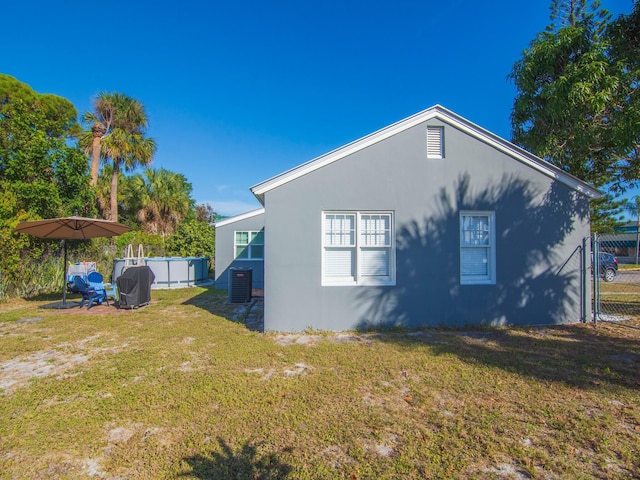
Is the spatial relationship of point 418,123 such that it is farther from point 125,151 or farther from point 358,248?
point 125,151

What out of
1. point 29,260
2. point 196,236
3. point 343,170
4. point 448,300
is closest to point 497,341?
point 448,300

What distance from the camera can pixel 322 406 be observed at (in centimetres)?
365

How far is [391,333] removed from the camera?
21.9 ft

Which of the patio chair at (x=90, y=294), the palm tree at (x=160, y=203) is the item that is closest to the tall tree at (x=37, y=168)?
the patio chair at (x=90, y=294)

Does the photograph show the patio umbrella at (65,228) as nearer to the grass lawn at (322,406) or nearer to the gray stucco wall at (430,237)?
the grass lawn at (322,406)

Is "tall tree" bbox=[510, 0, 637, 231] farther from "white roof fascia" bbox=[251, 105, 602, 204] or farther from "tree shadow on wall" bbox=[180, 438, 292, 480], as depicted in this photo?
"tree shadow on wall" bbox=[180, 438, 292, 480]

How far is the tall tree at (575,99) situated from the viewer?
22.4ft

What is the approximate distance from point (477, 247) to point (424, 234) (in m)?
1.28

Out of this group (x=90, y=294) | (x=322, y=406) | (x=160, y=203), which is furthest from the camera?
(x=160, y=203)

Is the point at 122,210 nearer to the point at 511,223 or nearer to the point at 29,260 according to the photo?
the point at 29,260

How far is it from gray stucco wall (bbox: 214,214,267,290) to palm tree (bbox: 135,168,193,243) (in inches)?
504

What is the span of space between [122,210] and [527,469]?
106 ft

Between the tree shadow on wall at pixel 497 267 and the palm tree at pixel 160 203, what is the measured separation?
75.1 ft

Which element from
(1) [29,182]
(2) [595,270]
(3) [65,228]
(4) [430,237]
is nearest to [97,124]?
(1) [29,182]
